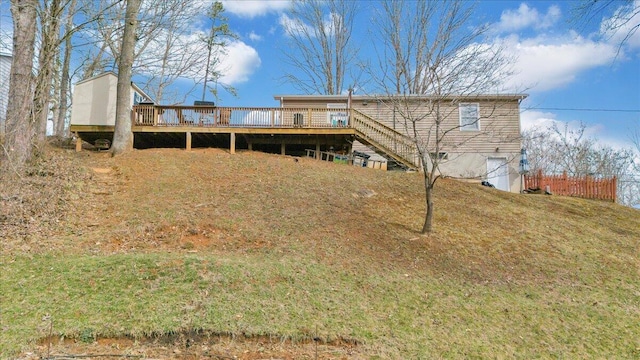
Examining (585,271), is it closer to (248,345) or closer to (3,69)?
(248,345)

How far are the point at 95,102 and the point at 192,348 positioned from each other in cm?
1222

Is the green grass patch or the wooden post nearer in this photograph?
the green grass patch

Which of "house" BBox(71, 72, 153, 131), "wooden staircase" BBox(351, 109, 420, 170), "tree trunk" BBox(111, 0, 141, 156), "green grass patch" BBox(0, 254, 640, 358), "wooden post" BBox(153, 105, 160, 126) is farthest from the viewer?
"wooden staircase" BBox(351, 109, 420, 170)

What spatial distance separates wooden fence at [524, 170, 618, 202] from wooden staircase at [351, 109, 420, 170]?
21.4ft

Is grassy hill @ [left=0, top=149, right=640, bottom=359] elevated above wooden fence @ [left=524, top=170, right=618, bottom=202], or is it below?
below

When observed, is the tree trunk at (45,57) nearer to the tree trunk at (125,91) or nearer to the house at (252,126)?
the tree trunk at (125,91)

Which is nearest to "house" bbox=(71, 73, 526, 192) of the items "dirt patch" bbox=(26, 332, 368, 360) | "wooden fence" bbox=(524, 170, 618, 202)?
"wooden fence" bbox=(524, 170, 618, 202)

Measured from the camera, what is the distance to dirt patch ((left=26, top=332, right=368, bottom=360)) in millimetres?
3863

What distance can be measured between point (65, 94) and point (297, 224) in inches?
674

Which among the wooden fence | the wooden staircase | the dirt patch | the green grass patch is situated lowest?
the dirt patch

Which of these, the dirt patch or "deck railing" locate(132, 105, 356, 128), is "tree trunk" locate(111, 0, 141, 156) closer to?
"deck railing" locate(132, 105, 356, 128)

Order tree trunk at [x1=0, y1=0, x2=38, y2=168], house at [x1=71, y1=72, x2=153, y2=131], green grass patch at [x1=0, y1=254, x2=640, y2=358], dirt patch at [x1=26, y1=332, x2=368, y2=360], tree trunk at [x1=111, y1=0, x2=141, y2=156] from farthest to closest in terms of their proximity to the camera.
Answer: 1. house at [x1=71, y1=72, x2=153, y2=131]
2. tree trunk at [x1=111, y1=0, x2=141, y2=156]
3. tree trunk at [x1=0, y1=0, x2=38, y2=168]
4. green grass patch at [x1=0, y1=254, x2=640, y2=358]
5. dirt patch at [x1=26, y1=332, x2=368, y2=360]

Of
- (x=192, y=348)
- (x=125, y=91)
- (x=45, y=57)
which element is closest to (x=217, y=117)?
(x=125, y=91)

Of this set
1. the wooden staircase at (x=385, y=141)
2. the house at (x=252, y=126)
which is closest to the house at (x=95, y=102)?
the house at (x=252, y=126)
